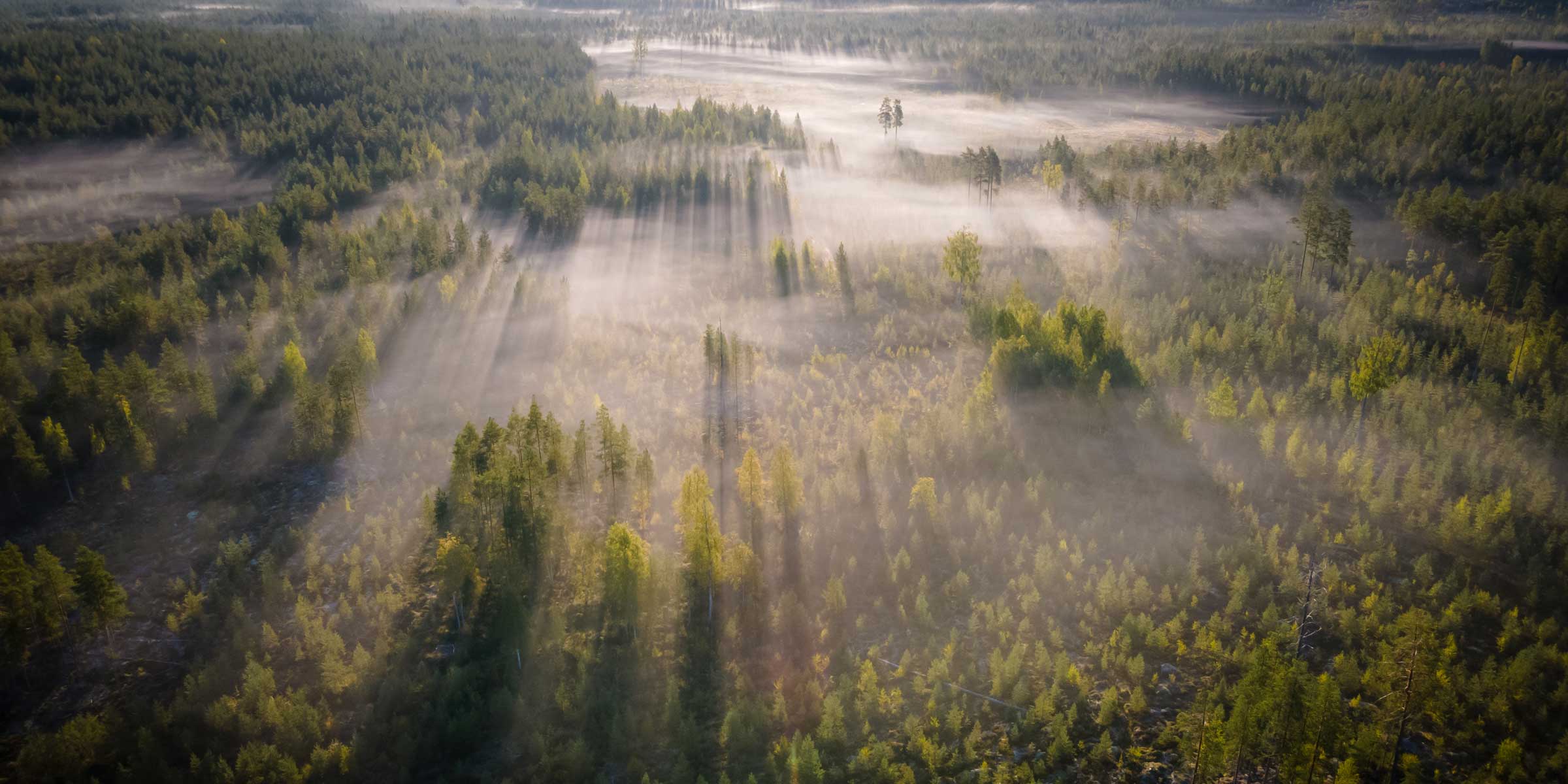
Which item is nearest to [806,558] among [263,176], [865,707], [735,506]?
[735,506]

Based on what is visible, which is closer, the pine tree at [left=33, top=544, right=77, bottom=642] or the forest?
the forest

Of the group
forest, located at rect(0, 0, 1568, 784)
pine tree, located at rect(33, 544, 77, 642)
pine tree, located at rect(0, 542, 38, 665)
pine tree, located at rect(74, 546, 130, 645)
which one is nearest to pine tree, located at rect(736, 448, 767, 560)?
forest, located at rect(0, 0, 1568, 784)

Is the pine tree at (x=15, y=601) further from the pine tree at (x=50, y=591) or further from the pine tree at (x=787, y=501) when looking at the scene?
the pine tree at (x=787, y=501)

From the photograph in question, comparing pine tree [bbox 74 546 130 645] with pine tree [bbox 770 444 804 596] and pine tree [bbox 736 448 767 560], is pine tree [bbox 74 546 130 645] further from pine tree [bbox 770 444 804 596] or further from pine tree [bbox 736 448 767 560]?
pine tree [bbox 770 444 804 596]

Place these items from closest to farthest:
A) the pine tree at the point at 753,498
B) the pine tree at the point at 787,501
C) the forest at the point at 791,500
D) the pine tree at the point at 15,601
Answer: the forest at the point at 791,500 < the pine tree at the point at 15,601 < the pine tree at the point at 753,498 < the pine tree at the point at 787,501

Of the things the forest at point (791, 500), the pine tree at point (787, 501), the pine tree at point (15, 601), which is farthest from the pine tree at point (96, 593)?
the pine tree at point (787, 501)

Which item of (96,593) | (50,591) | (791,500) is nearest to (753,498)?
(791,500)

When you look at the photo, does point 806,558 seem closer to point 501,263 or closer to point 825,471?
point 825,471

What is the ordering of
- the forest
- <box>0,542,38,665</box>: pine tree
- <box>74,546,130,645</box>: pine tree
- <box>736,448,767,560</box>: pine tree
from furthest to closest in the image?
<box>736,448,767,560</box>: pine tree → <box>74,546,130,645</box>: pine tree → <box>0,542,38,665</box>: pine tree → the forest
